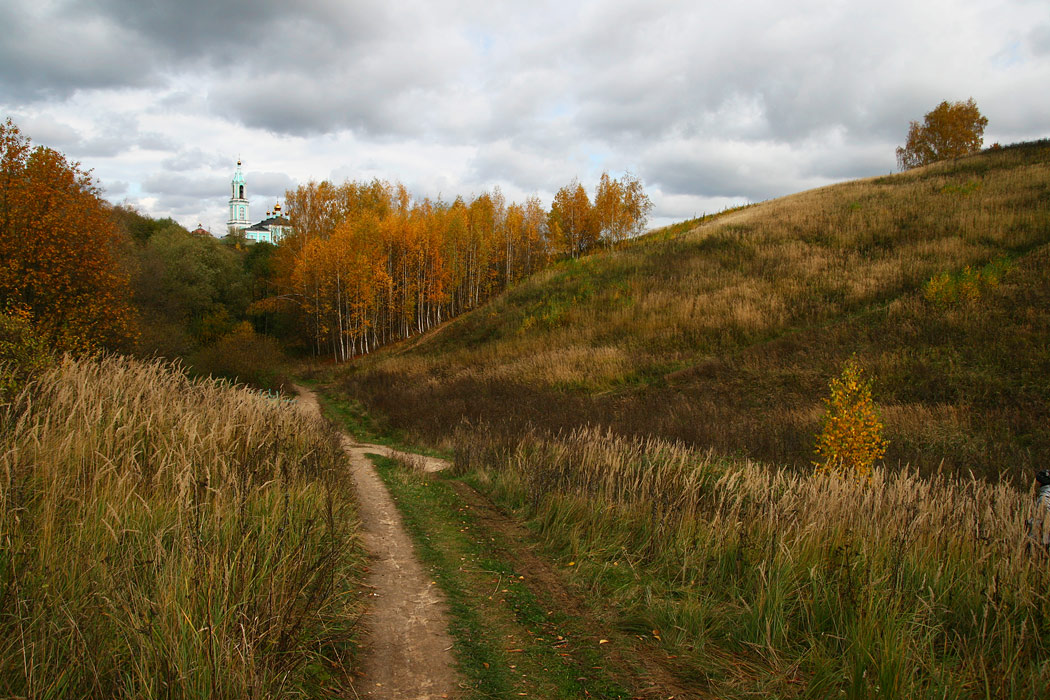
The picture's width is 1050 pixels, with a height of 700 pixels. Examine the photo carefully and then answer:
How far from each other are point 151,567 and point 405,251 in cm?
4595

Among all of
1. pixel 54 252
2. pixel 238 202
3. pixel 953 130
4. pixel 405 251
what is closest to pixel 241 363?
pixel 54 252

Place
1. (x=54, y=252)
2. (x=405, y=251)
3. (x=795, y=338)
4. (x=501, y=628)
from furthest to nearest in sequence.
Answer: (x=405, y=251)
(x=795, y=338)
(x=54, y=252)
(x=501, y=628)

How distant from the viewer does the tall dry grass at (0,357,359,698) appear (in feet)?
8.61

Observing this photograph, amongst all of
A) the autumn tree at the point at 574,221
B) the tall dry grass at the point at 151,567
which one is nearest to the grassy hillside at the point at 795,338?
the tall dry grass at the point at 151,567

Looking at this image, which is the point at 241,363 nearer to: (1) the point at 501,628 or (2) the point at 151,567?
(1) the point at 501,628

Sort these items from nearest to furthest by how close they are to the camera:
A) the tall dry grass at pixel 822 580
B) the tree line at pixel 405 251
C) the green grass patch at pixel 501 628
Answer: the tall dry grass at pixel 822 580 < the green grass patch at pixel 501 628 < the tree line at pixel 405 251

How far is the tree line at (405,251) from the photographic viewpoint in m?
43.8

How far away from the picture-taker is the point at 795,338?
19.8 m

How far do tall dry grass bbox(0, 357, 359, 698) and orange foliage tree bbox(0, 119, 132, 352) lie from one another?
44.3ft

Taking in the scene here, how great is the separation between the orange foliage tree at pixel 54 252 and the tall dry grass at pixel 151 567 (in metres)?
13.5

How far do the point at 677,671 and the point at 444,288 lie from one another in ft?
165

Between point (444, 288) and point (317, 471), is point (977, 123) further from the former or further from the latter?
point (317, 471)

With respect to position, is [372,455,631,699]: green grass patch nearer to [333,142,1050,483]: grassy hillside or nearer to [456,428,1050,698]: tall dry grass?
[456,428,1050,698]: tall dry grass

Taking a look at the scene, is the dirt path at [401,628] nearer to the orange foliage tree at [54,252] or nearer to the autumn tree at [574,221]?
the orange foliage tree at [54,252]
